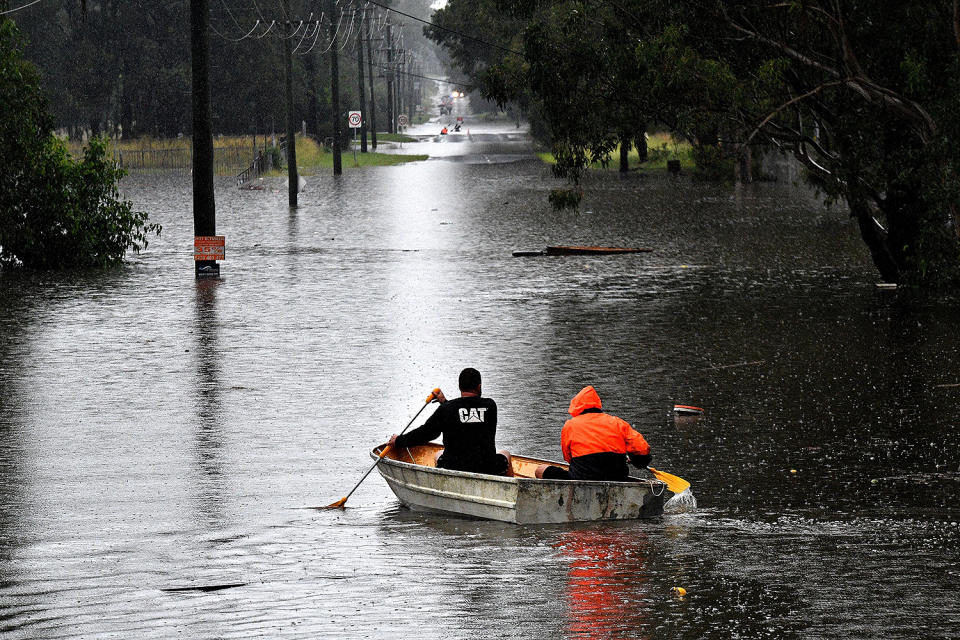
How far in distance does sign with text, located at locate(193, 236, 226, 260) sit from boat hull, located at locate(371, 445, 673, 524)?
53.4ft

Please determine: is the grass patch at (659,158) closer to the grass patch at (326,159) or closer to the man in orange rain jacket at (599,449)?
the grass patch at (326,159)

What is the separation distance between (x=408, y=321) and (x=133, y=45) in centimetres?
7410

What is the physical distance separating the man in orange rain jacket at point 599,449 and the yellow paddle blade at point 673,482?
0.32 m

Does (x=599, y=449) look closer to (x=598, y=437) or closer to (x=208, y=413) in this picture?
(x=598, y=437)

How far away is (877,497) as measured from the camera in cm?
1035

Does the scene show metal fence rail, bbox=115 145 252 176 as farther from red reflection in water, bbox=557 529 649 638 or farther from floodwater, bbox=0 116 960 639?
red reflection in water, bbox=557 529 649 638

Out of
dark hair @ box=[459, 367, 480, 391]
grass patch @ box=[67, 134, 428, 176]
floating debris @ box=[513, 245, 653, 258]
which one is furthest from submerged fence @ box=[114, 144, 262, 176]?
dark hair @ box=[459, 367, 480, 391]

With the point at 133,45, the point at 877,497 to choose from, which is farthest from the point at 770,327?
the point at 133,45

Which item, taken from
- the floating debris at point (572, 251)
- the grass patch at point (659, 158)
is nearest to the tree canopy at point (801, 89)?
the floating debris at point (572, 251)

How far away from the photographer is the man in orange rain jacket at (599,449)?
9.84 metres

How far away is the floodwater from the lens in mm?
7719

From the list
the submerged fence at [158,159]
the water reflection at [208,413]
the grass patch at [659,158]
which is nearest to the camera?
the water reflection at [208,413]

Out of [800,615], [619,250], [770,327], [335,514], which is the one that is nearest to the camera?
[800,615]

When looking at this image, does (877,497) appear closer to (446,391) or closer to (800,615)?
(800,615)
